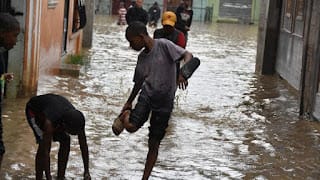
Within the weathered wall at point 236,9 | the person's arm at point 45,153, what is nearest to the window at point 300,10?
the person's arm at point 45,153

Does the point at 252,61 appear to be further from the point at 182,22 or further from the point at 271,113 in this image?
the point at 271,113

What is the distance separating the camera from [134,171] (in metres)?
6.82

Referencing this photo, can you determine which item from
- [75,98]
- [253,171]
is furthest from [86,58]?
[253,171]

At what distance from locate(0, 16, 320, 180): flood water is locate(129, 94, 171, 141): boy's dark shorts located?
637 mm

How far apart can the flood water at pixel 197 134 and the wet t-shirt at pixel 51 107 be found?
89 centimetres

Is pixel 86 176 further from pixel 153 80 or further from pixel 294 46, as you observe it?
pixel 294 46

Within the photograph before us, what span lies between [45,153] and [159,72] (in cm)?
118

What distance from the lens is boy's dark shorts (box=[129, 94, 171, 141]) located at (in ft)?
20.0

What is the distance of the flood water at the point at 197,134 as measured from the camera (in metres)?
7.02

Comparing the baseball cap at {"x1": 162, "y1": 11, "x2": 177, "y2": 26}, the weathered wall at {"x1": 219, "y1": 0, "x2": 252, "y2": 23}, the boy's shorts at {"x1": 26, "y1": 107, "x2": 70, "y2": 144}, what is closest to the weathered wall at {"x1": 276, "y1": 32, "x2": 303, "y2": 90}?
the baseball cap at {"x1": 162, "y1": 11, "x2": 177, "y2": 26}

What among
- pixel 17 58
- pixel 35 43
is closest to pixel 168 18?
pixel 35 43

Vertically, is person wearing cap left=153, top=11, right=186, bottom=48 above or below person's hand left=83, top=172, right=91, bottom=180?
above

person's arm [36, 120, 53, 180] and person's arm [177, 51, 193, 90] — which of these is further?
person's arm [177, 51, 193, 90]

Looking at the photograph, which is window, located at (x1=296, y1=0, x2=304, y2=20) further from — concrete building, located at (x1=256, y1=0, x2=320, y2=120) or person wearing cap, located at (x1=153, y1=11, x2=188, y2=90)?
person wearing cap, located at (x1=153, y1=11, x2=188, y2=90)
